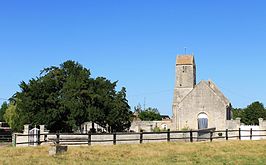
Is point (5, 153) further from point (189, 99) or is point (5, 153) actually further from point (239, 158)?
point (189, 99)

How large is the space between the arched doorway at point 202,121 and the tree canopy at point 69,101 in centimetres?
1774

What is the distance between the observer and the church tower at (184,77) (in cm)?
9081

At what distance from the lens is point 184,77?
300 feet

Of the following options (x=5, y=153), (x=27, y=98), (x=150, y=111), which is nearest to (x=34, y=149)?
(x=5, y=153)

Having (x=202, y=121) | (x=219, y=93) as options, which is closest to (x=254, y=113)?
(x=219, y=93)

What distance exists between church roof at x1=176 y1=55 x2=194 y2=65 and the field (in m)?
62.2

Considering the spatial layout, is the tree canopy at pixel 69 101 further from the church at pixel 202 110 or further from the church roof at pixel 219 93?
the church roof at pixel 219 93

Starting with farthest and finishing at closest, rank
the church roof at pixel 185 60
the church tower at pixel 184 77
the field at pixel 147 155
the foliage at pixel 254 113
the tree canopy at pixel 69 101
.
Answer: the foliage at pixel 254 113, the church roof at pixel 185 60, the church tower at pixel 184 77, the tree canopy at pixel 69 101, the field at pixel 147 155

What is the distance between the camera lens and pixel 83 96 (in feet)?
193

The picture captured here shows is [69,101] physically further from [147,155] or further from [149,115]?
[149,115]

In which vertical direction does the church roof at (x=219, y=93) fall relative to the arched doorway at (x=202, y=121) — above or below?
above

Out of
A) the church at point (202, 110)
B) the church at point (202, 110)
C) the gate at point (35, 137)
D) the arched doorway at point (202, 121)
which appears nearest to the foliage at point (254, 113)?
the church at point (202, 110)

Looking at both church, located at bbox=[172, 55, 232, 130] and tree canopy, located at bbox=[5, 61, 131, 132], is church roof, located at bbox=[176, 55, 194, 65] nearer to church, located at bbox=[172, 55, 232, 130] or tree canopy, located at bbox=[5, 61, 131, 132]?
church, located at bbox=[172, 55, 232, 130]

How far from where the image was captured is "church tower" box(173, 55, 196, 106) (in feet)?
298
